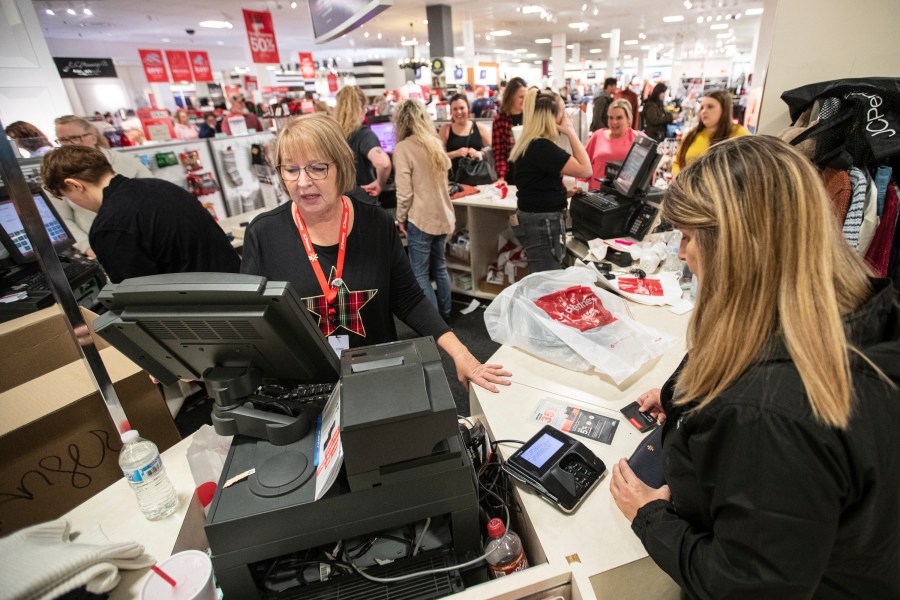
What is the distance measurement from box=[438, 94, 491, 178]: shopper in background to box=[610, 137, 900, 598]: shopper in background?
12.3 ft

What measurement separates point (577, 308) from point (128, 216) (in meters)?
1.75

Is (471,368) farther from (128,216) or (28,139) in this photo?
(28,139)

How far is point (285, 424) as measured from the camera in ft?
2.81

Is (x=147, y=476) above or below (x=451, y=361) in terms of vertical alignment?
above

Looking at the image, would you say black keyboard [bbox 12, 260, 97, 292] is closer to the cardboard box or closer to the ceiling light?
the cardboard box

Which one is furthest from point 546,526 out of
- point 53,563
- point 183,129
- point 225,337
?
point 183,129

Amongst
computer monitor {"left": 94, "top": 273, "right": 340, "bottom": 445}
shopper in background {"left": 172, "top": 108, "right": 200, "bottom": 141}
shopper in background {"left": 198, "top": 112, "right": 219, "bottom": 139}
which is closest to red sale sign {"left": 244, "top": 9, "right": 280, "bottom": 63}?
shopper in background {"left": 198, "top": 112, "right": 219, "bottom": 139}

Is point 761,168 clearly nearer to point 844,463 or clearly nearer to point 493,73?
point 844,463

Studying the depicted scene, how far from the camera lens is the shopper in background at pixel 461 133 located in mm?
4309

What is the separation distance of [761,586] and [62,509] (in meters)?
1.96

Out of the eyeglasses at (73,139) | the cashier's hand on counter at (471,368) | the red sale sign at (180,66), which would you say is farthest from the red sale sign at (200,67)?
the cashier's hand on counter at (471,368)

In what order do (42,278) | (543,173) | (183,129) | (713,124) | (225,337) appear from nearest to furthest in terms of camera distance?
(225,337), (42,278), (543,173), (713,124), (183,129)

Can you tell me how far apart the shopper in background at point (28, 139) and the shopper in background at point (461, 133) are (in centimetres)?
297

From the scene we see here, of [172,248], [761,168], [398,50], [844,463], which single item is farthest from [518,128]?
[398,50]
